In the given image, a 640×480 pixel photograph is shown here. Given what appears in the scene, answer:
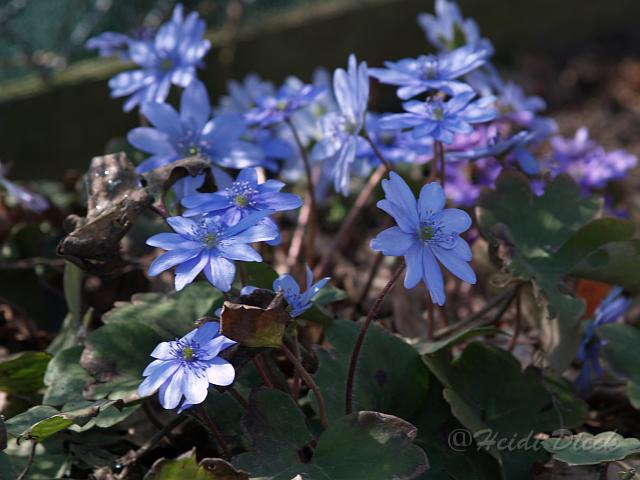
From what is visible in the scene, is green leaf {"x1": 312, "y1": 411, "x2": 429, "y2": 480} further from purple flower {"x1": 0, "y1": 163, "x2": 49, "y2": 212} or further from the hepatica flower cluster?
purple flower {"x1": 0, "y1": 163, "x2": 49, "y2": 212}

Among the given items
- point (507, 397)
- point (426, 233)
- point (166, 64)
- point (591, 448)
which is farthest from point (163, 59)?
point (591, 448)

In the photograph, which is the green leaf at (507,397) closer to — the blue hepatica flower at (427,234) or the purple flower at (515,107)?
the blue hepatica flower at (427,234)

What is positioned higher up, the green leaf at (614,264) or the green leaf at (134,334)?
the green leaf at (134,334)

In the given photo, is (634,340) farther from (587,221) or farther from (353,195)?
(353,195)

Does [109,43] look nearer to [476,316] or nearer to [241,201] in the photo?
[241,201]

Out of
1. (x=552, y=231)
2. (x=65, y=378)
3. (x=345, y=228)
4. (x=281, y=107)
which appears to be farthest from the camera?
(x=345, y=228)

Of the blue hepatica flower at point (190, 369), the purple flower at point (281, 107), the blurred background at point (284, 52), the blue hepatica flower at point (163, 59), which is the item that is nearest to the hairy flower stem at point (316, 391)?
the blue hepatica flower at point (190, 369)
